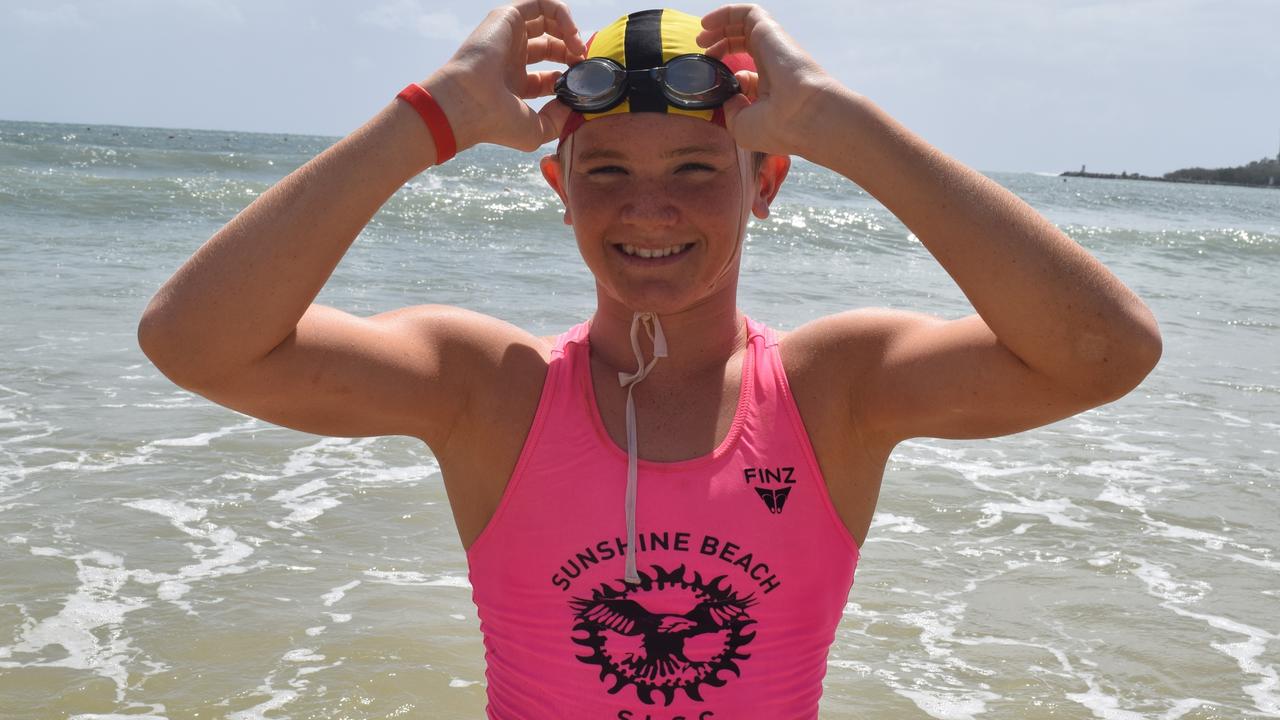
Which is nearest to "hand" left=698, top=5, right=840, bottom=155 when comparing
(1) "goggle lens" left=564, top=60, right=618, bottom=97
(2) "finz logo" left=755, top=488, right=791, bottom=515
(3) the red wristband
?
(1) "goggle lens" left=564, top=60, right=618, bottom=97

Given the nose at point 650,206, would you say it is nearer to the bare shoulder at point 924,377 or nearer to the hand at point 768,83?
the hand at point 768,83

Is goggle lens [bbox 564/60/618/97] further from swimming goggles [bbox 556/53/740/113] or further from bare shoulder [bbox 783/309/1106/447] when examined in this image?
bare shoulder [bbox 783/309/1106/447]

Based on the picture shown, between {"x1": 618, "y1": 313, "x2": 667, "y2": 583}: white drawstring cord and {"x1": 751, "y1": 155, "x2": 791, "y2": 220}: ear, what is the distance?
0.37 metres

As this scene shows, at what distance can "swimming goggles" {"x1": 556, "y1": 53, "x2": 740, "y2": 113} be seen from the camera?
2.53 m

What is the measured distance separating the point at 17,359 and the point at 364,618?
16.0ft

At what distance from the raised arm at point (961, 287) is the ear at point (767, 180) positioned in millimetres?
211

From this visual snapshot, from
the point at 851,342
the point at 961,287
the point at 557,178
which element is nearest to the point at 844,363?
the point at 851,342

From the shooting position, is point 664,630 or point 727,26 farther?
point 727,26

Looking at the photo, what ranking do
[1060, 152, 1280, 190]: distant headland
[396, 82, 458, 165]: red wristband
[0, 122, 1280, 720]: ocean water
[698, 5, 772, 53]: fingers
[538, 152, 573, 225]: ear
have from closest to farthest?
[396, 82, 458, 165]: red wristband < [698, 5, 772, 53]: fingers < [538, 152, 573, 225]: ear < [0, 122, 1280, 720]: ocean water < [1060, 152, 1280, 190]: distant headland

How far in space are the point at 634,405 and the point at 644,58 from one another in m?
0.77

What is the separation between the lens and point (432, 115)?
7.95 ft

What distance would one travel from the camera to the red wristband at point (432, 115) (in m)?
2.42

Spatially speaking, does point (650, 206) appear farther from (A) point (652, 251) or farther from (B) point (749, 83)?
(B) point (749, 83)

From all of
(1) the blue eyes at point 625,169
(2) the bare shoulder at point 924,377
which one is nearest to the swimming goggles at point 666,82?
(1) the blue eyes at point 625,169
